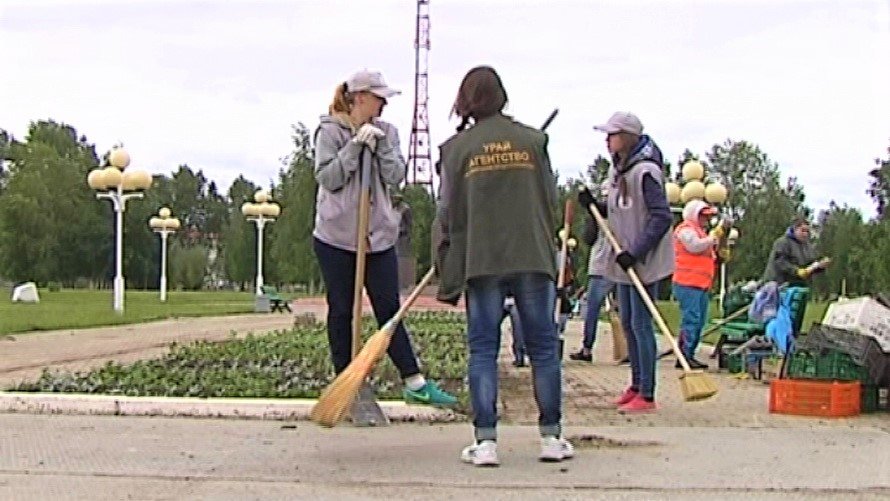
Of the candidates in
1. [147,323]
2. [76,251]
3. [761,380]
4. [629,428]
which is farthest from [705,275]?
[76,251]

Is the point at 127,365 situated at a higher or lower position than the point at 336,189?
lower

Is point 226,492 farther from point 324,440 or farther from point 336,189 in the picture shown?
point 336,189

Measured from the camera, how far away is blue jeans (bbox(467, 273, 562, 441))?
20.5 feet

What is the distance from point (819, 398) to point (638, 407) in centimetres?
108

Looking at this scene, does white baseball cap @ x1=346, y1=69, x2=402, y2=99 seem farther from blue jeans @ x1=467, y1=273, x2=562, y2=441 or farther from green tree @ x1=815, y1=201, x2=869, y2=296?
green tree @ x1=815, y1=201, x2=869, y2=296

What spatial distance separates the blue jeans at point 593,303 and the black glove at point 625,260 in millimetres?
4699

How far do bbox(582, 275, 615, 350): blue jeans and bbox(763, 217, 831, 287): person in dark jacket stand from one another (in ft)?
5.18

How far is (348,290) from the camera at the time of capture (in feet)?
24.1

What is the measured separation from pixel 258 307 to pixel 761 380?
78.0 ft

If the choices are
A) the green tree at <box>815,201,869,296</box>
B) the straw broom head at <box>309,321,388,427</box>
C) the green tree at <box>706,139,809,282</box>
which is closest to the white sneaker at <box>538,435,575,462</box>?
the straw broom head at <box>309,321,388,427</box>

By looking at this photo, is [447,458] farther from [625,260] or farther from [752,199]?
[752,199]

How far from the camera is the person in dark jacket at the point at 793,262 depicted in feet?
41.6

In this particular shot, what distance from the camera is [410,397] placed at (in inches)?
302

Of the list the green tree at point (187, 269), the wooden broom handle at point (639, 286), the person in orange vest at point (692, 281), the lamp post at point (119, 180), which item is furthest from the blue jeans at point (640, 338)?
the green tree at point (187, 269)
